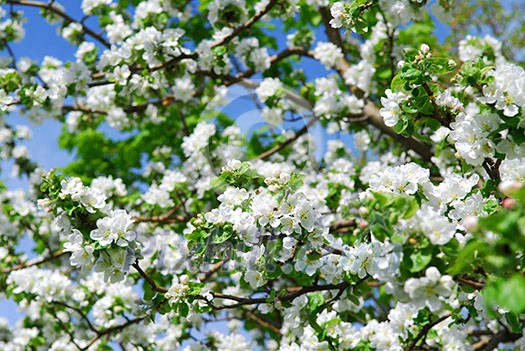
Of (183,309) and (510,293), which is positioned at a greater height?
(183,309)

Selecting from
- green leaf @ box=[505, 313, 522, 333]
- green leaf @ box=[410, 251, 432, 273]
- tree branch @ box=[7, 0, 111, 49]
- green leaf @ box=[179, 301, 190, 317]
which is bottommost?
green leaf @ box=[505, 313, 522, 333]

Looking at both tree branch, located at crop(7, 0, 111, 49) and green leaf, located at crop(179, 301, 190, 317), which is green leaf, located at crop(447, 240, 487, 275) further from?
tree branch, located at crop(7, 0, 111, 49)

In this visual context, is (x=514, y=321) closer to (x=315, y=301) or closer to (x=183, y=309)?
(x=315, y=301)

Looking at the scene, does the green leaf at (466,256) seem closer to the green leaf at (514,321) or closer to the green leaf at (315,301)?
the green leaf at (514,321)

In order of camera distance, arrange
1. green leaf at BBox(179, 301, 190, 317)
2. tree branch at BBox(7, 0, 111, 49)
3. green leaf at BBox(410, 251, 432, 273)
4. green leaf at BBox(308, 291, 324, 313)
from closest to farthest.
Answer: green leaf at BBox(410, 251, 432, 273)
green leaf at BBox(179, 301, 190, 317)
green leaf at BBox(308, 291, 324, 313)
tree branch at BBox(7, 0, 111, 49)

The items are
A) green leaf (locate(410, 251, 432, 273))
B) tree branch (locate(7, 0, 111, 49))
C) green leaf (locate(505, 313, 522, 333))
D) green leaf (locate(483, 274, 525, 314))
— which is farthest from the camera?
tree branch (locate(7, 0, 111, 49))

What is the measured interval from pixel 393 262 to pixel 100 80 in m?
3.41

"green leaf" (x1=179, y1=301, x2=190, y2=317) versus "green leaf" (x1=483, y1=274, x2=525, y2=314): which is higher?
"green leaf" (x1=179, y1=301, x2=190, y2=317)

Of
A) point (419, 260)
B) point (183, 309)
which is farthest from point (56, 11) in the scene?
point (419, 260)

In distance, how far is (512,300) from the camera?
121 cm

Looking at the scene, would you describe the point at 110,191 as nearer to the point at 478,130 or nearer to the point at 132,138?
the point at 132,138

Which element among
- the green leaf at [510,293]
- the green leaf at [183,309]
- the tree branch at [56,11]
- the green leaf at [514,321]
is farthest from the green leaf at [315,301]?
the tree branch at [56,11]

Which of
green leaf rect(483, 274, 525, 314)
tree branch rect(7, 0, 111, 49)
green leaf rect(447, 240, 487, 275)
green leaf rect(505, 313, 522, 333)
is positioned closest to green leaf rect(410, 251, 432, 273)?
green leaf rect(447, 240, 487, 275)

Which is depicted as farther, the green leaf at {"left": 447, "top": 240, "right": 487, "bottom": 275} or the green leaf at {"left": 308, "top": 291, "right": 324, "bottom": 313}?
the green leaf at {"left": 308, "top": 291, "right": 324, "bottom": 313}
